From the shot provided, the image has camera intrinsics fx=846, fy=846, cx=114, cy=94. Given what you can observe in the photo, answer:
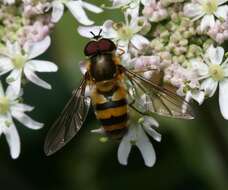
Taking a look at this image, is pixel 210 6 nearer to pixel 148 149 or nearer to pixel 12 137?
pixel 148 149

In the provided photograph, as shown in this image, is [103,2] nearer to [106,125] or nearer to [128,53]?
[128,53]

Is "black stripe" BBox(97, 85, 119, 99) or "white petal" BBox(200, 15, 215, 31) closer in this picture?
"black stripe" BBox(97, 85, 119, 99)

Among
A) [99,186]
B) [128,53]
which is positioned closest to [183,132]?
[99,186]

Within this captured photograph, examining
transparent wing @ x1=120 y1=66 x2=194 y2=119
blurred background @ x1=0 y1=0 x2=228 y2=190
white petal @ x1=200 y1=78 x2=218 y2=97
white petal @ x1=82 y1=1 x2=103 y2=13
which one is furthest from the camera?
blurred background @ x1=0 y1=0 x2=228 y2=190

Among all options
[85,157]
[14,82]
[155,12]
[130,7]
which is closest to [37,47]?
[14,82]

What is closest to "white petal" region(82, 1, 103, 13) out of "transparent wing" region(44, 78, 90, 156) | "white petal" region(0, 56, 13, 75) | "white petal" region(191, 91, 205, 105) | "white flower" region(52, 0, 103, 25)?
"white flower" region(52, 0, 103, 25)

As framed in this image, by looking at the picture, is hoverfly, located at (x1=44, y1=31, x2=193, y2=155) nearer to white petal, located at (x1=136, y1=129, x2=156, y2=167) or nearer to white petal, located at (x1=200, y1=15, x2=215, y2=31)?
white petal, located at (x1=136, y1=129, x2=156, y2=167)
